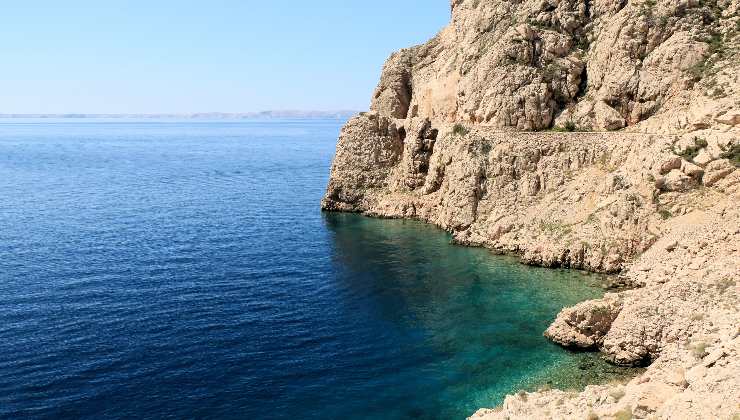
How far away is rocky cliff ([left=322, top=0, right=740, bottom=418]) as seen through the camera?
4422cm

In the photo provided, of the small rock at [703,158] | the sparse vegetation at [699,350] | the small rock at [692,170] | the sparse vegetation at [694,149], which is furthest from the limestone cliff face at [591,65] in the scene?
the sparse vegetation at [699,350]

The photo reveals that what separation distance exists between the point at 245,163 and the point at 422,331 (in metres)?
151

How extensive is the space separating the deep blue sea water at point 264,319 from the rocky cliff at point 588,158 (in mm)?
4739

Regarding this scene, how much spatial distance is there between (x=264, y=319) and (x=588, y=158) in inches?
1827

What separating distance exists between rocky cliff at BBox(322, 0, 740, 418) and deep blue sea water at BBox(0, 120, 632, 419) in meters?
4.74

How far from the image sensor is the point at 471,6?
109750 millimetres

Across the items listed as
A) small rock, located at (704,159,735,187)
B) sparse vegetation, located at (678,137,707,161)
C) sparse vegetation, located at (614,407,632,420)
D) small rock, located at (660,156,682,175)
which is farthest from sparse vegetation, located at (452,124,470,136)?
sparse vegetation, located at (614,407,632,420)

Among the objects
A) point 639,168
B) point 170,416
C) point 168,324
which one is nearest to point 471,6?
point 639,168

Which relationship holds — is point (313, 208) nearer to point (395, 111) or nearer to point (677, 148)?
point (395, 111)

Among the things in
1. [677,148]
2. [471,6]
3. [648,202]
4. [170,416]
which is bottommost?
[170,416]

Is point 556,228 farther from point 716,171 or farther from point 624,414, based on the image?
point 624,414

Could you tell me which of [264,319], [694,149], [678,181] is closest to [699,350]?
[264,319]

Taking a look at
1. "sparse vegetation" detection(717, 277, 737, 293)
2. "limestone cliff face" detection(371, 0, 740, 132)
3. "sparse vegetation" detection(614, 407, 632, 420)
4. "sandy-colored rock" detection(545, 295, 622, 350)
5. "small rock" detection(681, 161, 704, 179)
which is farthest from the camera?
"limestone cliff face" detection(371, 0, 740, 132)

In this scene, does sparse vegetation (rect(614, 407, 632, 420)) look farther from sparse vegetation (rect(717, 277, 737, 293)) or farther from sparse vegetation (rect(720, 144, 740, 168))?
sparse vegetation (rect(720, 144, 740, 168))
